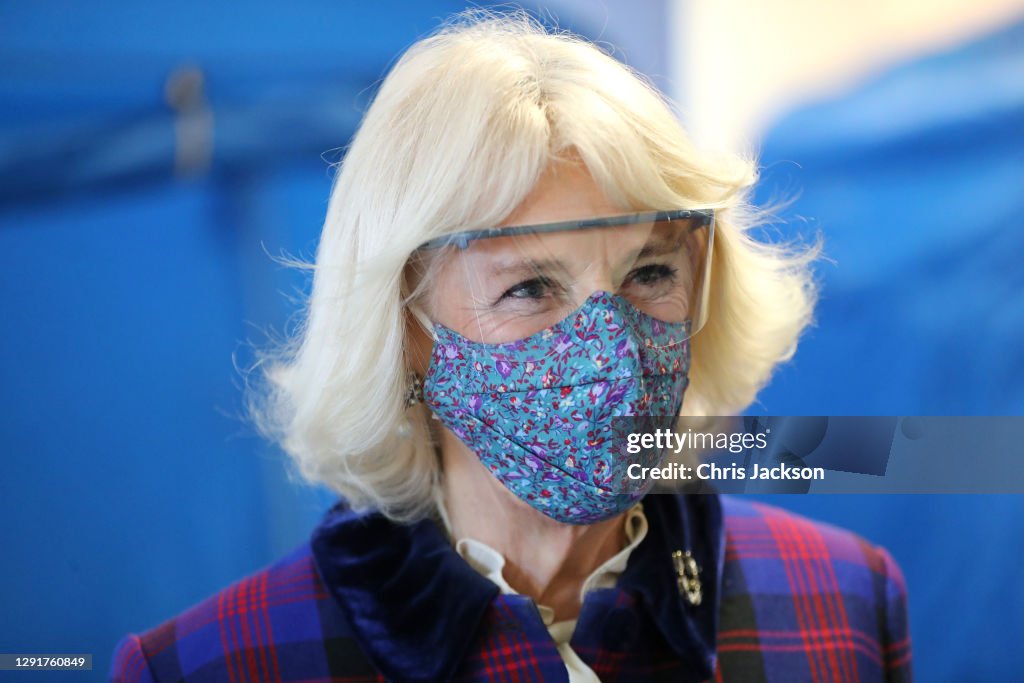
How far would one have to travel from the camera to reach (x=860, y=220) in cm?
275

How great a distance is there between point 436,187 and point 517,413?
346mm

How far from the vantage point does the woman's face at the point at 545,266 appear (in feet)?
4.50

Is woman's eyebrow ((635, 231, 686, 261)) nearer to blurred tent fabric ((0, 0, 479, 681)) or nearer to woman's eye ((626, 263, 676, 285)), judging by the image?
woman's eye ((626, 263, 676, 285))

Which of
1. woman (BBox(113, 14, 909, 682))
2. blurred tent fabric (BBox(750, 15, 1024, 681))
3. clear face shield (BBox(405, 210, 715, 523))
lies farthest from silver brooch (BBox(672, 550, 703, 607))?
blurred tent fabric (BBox(750, 15, 1024, 681))

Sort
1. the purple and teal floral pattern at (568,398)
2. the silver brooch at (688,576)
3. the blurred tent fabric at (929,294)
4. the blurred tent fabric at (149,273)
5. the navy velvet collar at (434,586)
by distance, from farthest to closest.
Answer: the blurred tent fabric at (929,294), the blurred tent fabric at (149,273), the silver brooch at (688,576), the navy velvet collar at (434,586), the purple and teal floral pattern at (568,398)

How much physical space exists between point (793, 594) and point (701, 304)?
1.86ft

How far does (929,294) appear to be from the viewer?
271 cm

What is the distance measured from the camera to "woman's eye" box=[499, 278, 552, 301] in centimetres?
138

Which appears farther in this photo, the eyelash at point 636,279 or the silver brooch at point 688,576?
the silver brooch at point 688,576

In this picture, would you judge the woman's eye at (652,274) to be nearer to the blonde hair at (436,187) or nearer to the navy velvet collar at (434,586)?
the blonde hair at (436,187)

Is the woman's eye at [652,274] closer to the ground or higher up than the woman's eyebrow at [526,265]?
closer to the ground

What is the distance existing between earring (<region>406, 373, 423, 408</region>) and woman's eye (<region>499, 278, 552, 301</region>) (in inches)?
9.1

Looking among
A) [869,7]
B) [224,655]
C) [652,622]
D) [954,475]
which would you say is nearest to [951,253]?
[869,7]

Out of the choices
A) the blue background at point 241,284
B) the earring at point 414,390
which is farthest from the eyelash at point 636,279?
the blue background at point 241,284
